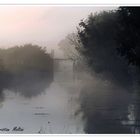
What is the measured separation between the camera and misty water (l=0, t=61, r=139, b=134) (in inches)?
122

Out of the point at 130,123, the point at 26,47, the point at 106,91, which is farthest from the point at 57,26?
the point at 130,123

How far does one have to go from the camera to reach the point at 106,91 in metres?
3.10

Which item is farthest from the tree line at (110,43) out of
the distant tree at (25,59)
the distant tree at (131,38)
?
the distant tree at (25,59)

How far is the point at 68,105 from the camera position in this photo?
3.09 m

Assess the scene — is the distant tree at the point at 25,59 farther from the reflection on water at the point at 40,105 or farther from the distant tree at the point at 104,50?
the distant tree at the point at 104,50

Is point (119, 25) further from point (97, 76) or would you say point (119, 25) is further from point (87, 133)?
point (87, 133)

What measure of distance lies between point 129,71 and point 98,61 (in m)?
0.15

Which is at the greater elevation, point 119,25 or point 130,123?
point 119,25

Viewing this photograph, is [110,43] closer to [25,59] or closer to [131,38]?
[131,38]

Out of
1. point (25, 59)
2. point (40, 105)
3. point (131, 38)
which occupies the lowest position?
point (40, 105)

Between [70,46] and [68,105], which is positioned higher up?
[70,46]

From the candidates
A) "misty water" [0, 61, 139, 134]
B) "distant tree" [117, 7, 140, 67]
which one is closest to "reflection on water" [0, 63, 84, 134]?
"misty water" [0, 61, 139, 134]

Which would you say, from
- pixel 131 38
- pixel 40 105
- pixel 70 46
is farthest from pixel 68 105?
pixel 131 38

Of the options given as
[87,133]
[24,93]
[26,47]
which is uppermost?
[26,47]
